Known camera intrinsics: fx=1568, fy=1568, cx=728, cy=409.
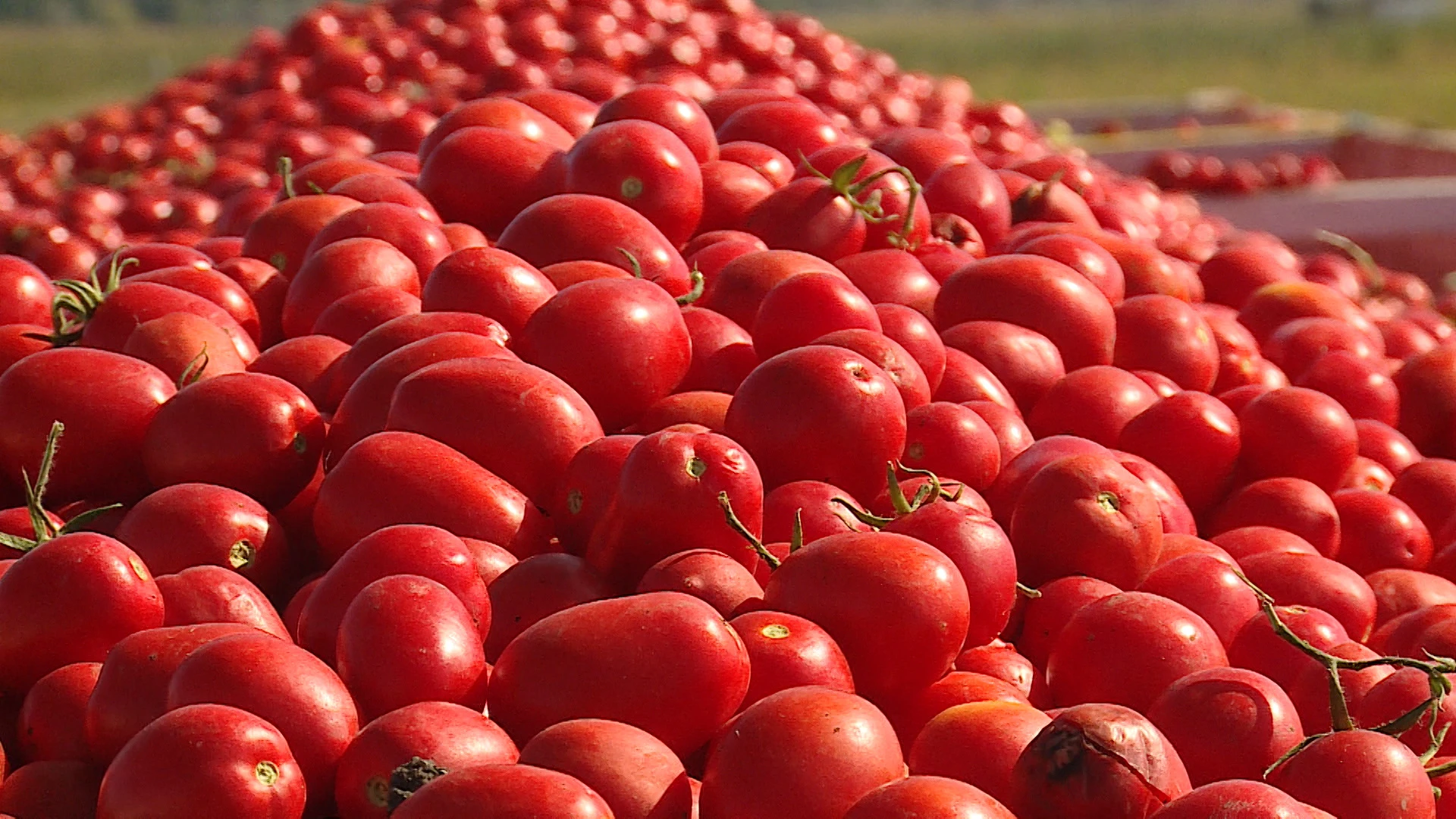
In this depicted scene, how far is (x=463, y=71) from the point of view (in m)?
5.06

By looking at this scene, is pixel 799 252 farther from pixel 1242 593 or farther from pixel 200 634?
pixel 200 634

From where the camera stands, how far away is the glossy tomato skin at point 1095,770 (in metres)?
1.27

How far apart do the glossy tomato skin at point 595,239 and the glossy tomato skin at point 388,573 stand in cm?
75

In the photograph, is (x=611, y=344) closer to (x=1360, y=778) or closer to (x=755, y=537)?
(x=755, y=537)

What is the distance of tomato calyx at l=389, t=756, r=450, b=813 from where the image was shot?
1.23 metres

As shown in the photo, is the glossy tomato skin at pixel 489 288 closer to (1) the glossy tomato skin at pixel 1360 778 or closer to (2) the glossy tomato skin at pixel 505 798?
(2) the glossy tomato skin at pixel 505 798

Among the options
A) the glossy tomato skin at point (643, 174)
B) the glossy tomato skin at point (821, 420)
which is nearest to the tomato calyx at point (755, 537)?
the glossy tomato skin at point (821, 420)

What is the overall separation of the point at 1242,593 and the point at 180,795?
3.68 feet

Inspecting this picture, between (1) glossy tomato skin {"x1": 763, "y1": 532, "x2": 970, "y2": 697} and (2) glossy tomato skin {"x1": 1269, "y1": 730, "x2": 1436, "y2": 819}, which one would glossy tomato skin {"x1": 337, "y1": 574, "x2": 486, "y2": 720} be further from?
(2) glossy tomato skin {"x1": 1269, "y1": 730, "x2": 1436, "y2": 819}

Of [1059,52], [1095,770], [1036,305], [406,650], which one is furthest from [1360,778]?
[1059,52]

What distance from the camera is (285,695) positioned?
4.39ft

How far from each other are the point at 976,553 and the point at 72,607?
0.89 metres

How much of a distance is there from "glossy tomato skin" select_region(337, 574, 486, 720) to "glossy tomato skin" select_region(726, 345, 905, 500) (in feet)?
1.56

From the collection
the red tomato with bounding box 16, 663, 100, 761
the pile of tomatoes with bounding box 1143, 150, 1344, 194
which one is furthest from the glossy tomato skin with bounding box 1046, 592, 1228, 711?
the pile of tomatoes with bounding box 1143, 150, 1344, 194
